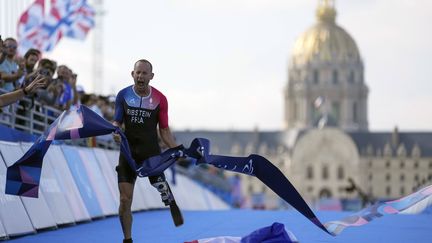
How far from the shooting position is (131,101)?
10352 millimetres

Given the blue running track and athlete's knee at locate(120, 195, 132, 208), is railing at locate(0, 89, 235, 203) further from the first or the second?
athlete's knee at locate(120, 195, 132, 208)

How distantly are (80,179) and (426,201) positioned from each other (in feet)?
21.0

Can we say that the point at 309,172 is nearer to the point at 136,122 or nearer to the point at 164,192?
the point at 164,192

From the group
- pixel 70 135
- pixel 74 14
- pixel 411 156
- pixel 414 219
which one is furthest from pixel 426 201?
pixel 411 156

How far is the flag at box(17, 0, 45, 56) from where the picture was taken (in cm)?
2264

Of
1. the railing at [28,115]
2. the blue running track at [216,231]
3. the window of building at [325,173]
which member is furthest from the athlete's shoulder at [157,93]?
the window of building at [325,173]

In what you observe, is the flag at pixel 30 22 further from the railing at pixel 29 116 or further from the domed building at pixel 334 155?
the domed building at pixel 334 155

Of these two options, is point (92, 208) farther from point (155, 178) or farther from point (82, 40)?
point (82, 40)

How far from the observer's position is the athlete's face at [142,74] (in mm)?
10188

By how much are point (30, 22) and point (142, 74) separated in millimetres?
12973

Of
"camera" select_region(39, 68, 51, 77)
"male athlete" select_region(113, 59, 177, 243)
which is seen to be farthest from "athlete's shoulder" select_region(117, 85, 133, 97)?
"camera" select_region(39, 68, 51, 77)

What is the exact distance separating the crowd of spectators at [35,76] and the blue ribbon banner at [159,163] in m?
1.20

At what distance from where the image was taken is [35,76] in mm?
12758

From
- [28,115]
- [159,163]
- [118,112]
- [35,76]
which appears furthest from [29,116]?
[159,163]
